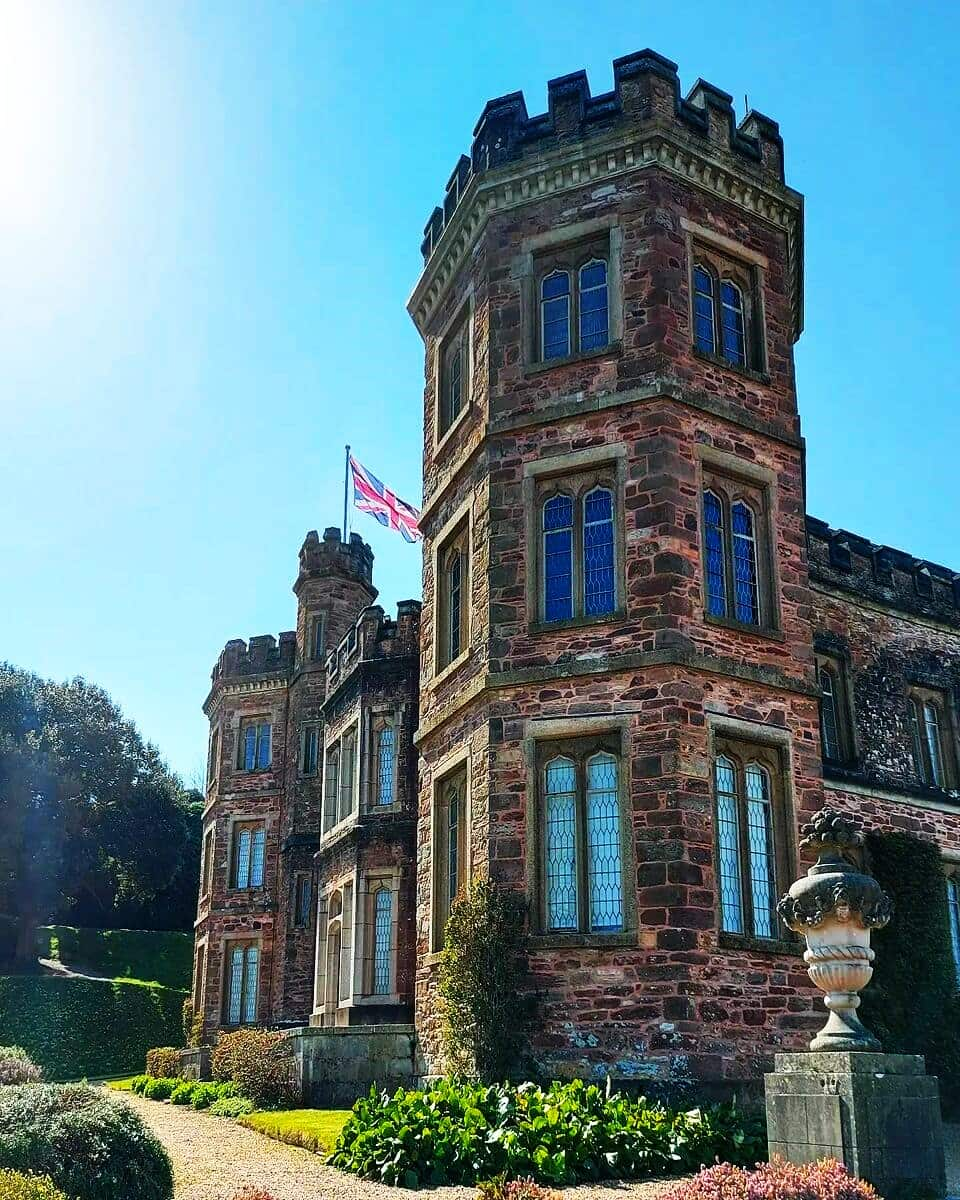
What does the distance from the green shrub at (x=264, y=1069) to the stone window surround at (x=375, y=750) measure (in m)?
5.84

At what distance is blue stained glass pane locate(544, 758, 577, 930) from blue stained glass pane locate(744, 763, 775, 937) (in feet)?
7.13

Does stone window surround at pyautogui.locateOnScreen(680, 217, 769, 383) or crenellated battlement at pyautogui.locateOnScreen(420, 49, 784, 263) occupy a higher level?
crenellated battlement at pyautogui.locateOnScreen(420, 49, 784, 263)

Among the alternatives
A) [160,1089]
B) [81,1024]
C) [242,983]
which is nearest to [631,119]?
[160,1089]

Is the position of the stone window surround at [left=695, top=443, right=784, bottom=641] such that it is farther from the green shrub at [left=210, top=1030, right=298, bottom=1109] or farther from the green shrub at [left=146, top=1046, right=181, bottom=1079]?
the green shrub at [left=146, top=1046, right=181, bottom=1079]

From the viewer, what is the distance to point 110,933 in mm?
49438

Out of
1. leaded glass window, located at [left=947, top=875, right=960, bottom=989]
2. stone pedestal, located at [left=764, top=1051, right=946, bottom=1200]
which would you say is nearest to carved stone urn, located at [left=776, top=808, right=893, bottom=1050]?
stone pedestal, located at [left=764, top=1051, right=946, bottom=1200]

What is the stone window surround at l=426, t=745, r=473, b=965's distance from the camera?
1611cm

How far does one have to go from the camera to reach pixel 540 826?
1521 centimetres

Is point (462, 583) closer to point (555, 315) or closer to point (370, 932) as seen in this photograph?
point (555, 315)

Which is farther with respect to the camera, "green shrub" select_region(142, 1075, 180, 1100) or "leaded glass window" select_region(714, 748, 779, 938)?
"green shrub" select_region(142, 1075, 180, 1100)

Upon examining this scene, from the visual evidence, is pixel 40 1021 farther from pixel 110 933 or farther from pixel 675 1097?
pixel 675 1097

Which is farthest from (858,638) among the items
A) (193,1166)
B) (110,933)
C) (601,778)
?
(110,933)

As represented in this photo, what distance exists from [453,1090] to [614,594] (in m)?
6.23

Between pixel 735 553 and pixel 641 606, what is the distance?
6.64 ft
